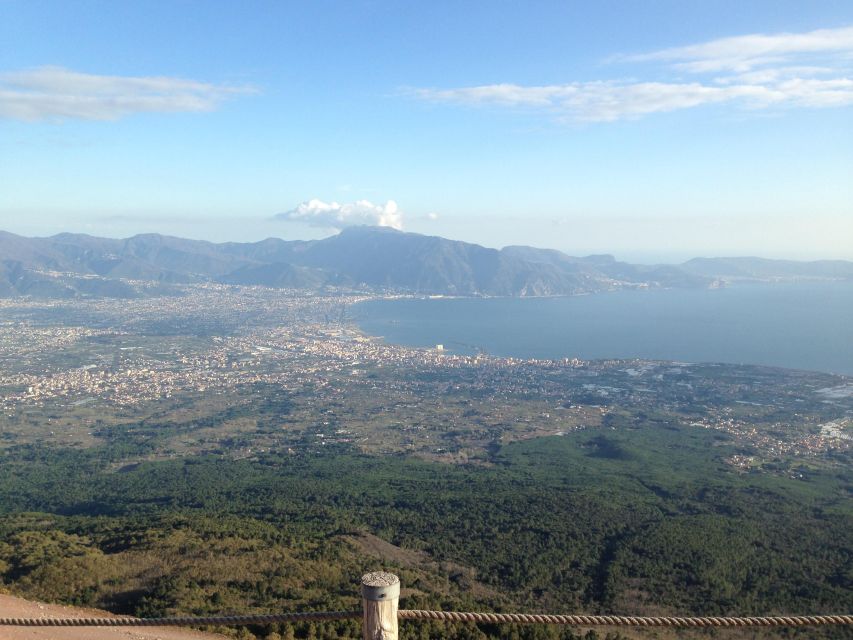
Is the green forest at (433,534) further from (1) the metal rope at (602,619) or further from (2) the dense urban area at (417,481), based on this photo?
(1) the metal rope at (602,619)

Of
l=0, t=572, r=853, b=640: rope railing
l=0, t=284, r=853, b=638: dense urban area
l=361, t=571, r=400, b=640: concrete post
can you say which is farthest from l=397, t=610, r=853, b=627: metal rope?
l=0, t=284, r=853, b=638: dense urban area

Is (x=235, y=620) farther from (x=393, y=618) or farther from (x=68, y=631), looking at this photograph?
(x=68, y=631)

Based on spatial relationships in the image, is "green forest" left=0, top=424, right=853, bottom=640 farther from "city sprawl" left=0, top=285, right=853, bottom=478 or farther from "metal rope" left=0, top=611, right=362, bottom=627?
"metal rope" left=0, top=611, right=362, bottom=627

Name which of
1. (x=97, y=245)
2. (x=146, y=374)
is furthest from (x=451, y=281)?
(x=97, y=245)

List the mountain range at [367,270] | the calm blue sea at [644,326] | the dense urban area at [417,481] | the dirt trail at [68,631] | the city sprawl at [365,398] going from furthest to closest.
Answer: the mountain range at [367,270]
the calm blue sea at [644,326]
the city sprawl at [365,398]
the dense urban area at [417,481]
the dirt trail at [68,631]

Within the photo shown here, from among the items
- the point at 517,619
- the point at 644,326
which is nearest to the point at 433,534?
the point at 517,619

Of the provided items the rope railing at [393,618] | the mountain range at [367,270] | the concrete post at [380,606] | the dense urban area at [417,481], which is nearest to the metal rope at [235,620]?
the rope railing at [393,618]

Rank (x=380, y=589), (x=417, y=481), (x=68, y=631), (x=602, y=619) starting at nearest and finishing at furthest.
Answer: (x=380, y=589) < (x=602, y=619) < (x=68, y=631) < (x=417, y=481)
